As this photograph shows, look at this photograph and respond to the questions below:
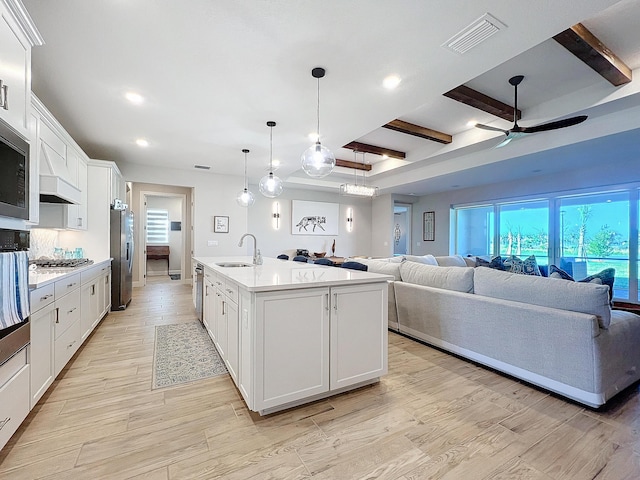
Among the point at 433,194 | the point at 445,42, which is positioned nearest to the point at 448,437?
the point at 445,42

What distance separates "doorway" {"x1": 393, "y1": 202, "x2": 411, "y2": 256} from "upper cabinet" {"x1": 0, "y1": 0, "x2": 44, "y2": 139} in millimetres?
8256

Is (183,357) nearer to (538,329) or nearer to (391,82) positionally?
(538,329)

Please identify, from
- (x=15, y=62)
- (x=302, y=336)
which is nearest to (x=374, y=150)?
(x=302, y=336)

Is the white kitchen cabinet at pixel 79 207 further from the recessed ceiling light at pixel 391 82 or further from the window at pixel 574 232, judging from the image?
the window at pixel 574 232

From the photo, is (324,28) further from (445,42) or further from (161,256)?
(161,256)

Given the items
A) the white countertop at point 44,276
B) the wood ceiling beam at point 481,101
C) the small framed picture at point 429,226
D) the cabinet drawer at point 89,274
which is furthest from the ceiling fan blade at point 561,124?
the cabinet drawer at point 89,274

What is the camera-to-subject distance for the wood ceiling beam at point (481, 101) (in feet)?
11.4

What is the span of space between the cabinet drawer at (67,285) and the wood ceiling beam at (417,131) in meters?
4.25

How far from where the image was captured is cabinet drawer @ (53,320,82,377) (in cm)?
232

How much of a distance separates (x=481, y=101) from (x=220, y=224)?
5247 millimetres

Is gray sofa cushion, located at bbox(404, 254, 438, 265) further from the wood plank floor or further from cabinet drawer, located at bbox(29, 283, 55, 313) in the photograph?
cabinet drawer, located at bbox(29, 283, 55, 313)

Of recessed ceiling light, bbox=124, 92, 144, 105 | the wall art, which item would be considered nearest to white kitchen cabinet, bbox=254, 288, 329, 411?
recessed ceiling light, bbox=124, 92, 144, 105

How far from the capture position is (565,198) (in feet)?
19.6

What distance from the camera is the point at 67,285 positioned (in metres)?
2.59
